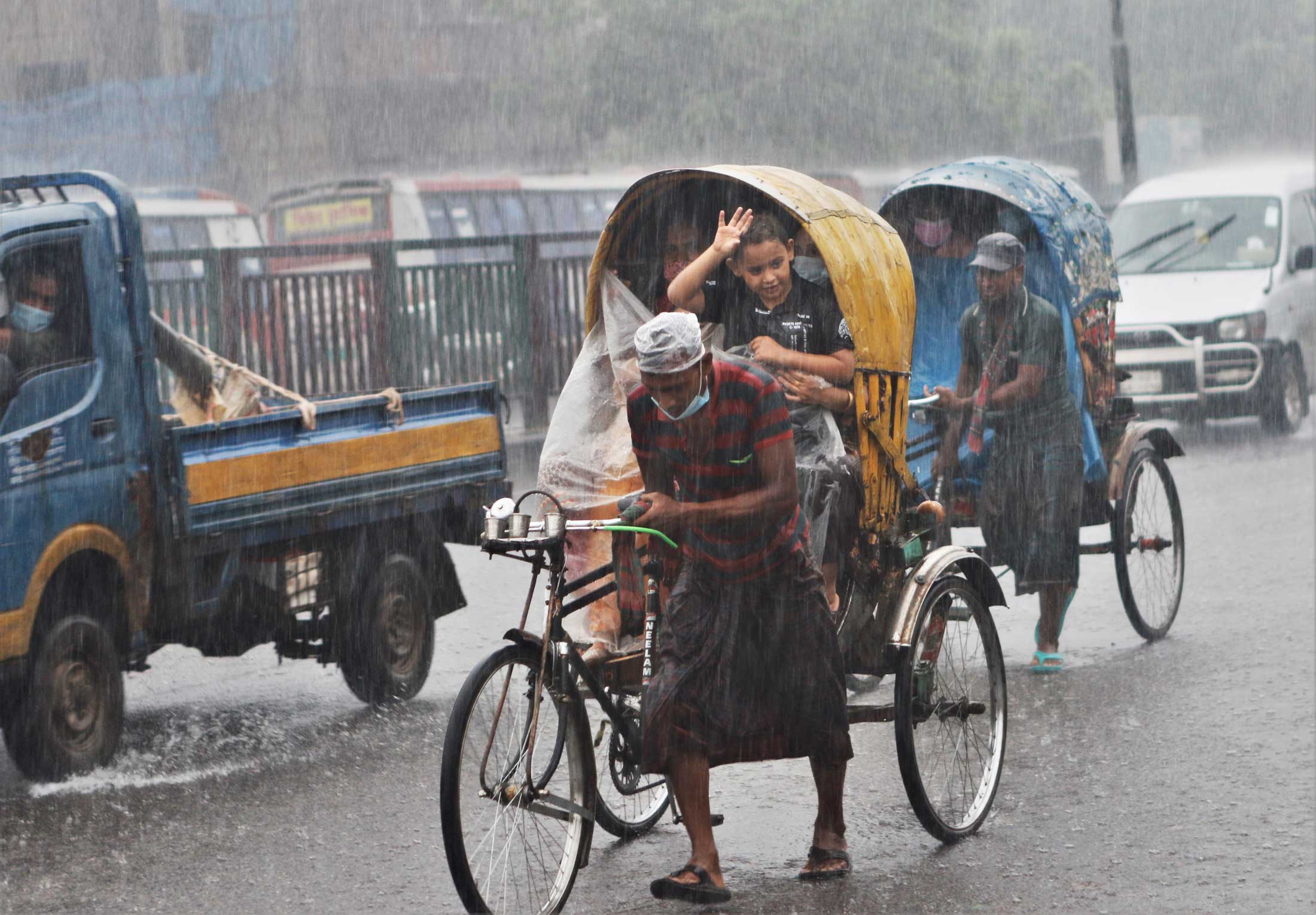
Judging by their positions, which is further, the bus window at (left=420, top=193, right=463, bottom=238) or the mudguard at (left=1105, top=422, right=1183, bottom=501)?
the bus window at (left=420, top=193, right=463, bottom=238)

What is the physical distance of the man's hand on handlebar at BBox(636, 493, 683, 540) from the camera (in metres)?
4.58

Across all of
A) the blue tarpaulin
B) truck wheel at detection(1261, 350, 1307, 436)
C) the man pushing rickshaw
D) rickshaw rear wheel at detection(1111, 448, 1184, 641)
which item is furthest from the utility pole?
the man pushing rickshaw

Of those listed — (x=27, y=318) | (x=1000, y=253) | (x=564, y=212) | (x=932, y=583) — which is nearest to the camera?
(x=932, y=583)

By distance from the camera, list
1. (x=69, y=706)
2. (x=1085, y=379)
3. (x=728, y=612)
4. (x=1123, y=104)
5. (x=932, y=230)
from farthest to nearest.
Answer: (x=1123, y=104) < (x=932, y=230) < (x=1085, y=379) < (x=69, y=706) < (x=728, y=612)

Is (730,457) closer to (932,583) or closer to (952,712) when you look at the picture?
(932,583)

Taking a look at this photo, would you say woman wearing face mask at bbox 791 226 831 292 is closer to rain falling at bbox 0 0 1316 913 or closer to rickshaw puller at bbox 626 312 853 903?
rain falling at bbox 0 0 1316 913

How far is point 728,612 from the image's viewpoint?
15.7 feet

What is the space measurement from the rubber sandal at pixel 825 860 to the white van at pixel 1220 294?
11.1m

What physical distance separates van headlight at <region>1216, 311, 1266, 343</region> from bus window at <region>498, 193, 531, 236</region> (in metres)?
15.2

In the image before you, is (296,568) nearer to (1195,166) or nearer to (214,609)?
(214,609)

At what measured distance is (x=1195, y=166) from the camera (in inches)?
1897

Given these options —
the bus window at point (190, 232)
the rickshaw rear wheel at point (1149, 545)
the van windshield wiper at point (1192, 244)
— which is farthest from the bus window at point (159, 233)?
the rickshaw rear wheel at point (1149, 545)

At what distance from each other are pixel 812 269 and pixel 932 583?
3.54 ft

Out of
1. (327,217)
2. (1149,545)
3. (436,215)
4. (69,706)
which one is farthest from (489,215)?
(69,706)
